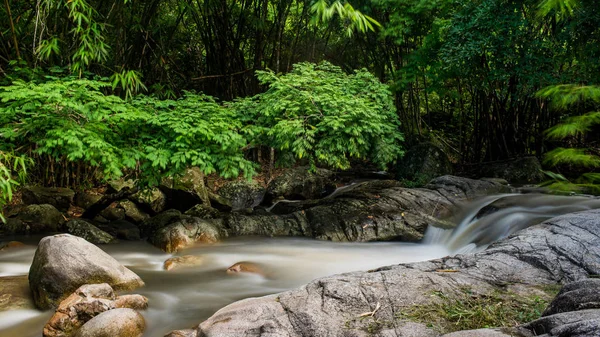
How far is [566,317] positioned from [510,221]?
4663 millimetres

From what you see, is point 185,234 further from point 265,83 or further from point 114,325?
point 114,325

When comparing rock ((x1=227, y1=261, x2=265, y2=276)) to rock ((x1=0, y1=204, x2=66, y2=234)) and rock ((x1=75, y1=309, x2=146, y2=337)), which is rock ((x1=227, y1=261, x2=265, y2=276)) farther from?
rock ((x1=0, y1=204, x2=66, y2=234))

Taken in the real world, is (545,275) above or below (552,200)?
below

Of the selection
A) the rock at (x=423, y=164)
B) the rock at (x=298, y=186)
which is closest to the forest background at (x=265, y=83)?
the rock at (x=423, y=164)

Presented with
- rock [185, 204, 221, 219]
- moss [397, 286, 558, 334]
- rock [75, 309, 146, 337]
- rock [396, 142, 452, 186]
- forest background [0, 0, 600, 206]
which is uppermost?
forest background [0, 0, 600, 206]

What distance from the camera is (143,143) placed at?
20.4 feet

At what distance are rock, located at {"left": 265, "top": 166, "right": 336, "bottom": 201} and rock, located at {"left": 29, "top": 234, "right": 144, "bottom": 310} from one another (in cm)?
526

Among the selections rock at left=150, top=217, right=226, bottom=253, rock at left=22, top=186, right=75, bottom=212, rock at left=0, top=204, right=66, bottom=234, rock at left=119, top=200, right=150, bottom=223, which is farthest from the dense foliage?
rock at left=22, top=186, right=75, bottom=212

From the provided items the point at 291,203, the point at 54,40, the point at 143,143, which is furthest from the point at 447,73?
the point at 54,40

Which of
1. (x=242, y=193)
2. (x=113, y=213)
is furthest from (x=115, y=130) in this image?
(x=242, y=193)

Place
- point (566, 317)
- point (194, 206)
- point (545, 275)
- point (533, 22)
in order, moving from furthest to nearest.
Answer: point (194, 206) < point (533, 22) < point (545, 275) < point (566, 317)

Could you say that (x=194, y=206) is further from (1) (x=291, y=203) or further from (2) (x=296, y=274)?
(2) (x=296, y=274)

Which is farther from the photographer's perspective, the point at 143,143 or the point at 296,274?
the point at 143,143

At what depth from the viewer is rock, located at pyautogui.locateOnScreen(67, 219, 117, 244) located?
697 centimetres
